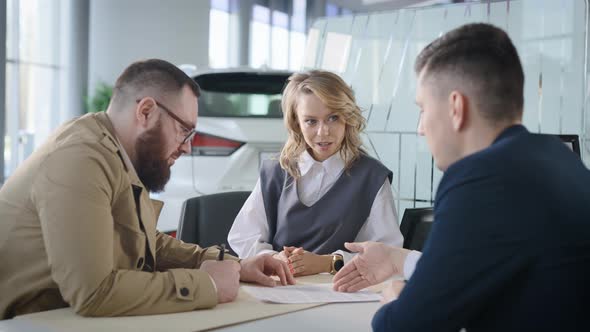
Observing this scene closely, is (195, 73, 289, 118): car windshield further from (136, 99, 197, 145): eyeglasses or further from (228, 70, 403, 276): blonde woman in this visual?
(136, 99, 197, 145): eyeglasses

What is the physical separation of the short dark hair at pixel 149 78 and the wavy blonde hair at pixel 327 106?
3.06ft

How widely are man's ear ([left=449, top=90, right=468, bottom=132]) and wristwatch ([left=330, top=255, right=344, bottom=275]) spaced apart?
44.4 inches

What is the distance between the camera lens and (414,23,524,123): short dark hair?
1.21 m

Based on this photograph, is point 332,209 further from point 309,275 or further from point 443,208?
point 443,208

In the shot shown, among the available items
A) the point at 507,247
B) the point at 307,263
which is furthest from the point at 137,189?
the point at 507,247

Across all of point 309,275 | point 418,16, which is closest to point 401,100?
point 418,16

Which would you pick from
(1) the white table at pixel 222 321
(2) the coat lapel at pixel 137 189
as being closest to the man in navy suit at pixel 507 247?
(1) the white table at pixel 222 321

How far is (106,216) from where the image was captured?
158 centimetres

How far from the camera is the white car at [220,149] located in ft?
15.0

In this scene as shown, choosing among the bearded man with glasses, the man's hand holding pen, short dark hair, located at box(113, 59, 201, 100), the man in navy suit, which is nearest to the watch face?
the man's hand holding pen

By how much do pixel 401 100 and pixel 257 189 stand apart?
125 cm

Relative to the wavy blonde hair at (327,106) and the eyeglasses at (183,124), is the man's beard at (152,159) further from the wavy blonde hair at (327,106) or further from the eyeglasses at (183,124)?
the wavy blonde hair at (327,106)

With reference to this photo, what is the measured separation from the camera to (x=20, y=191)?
166 centimetres

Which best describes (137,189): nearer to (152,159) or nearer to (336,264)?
(152,159)
